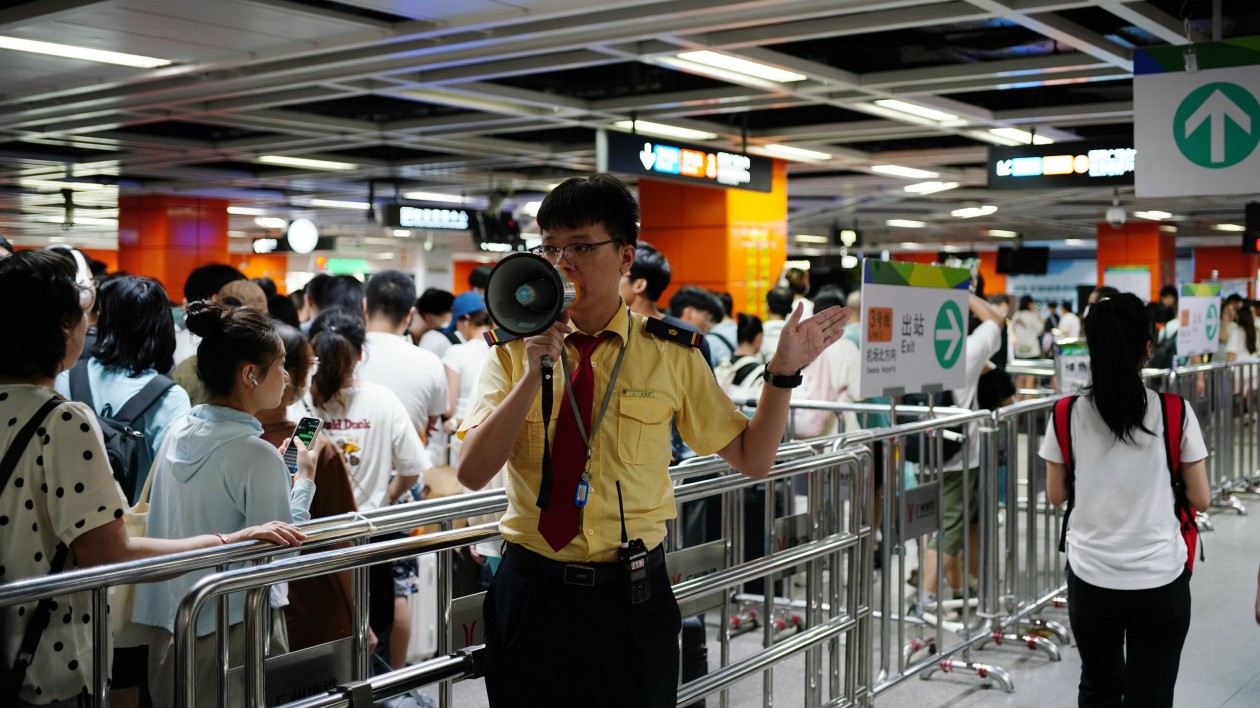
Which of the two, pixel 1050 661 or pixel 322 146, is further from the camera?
pixel 322 146

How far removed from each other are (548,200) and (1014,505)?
3860mm

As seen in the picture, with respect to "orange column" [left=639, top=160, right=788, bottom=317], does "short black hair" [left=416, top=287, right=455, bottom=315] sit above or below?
below

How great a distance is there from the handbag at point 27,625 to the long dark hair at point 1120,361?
113 inches

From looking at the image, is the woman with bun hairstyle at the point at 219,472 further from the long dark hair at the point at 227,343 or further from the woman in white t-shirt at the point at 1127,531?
the woman in white t-shirt at the point at 1127,531

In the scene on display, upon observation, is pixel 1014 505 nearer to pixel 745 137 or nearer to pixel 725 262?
pixel 745 137

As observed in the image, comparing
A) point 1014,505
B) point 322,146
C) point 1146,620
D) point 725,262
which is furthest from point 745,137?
point 1146,620

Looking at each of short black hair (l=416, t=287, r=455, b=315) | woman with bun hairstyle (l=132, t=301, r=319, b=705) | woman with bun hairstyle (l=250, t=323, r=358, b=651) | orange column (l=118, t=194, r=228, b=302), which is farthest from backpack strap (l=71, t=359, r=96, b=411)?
orange column (l=118, t=194, r=228, b=302)

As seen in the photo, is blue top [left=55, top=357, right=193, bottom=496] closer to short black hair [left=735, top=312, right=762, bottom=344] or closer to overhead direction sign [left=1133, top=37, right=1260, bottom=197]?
short black hair [left=735, top=312, right=762, bottom=344]

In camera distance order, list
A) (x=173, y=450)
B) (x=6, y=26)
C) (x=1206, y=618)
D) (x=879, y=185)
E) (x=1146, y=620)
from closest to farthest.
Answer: (x=173, y=450), (x=1146, y=620), (x=1206, y=618), (x=6, y=26), (x=879, y=185)

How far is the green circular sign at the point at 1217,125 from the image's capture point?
18.7 feet

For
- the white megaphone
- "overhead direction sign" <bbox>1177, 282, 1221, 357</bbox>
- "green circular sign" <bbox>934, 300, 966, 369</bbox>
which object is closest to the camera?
the white megaphone

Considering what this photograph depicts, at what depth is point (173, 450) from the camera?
8.82 feet

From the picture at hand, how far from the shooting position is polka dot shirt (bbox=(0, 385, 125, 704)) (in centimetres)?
209

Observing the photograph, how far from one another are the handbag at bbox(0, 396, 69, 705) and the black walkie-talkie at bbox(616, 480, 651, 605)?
1.05 m
